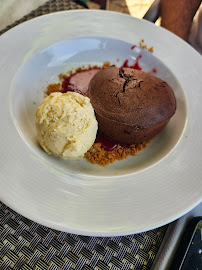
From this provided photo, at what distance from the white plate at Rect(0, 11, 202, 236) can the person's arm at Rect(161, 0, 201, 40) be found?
10.8 inches

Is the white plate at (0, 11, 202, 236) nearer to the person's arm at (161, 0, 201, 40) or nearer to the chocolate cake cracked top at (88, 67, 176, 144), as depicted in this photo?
the chocolate cake cracked top at (88, 67, 176, 144)

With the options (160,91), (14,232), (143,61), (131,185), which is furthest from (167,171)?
(143,61)

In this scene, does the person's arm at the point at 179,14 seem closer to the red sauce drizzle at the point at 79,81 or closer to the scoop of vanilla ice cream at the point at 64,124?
the red sauce drizzle at the point at 79,81

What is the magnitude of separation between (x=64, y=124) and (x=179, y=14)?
105cm

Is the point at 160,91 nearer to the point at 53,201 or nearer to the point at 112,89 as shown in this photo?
→ the point at 112,89

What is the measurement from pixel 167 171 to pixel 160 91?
0.35 m

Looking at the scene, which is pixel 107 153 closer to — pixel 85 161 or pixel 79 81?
pixel 85 161

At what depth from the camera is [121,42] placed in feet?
4.46

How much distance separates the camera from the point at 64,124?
95cm

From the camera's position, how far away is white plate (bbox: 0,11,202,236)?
0.79m

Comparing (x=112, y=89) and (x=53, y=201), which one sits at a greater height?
(x=112, y=89)

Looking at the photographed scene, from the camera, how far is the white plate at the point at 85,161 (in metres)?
0.79

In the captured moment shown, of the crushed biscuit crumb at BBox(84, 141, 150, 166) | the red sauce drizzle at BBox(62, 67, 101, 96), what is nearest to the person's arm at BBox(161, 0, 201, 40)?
the red sauce drizzle at BBox(62, 67, 101, 96)

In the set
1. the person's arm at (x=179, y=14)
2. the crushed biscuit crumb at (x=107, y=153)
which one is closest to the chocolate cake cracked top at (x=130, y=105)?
the crushed biscuit crumb at (x=107, y=153)
